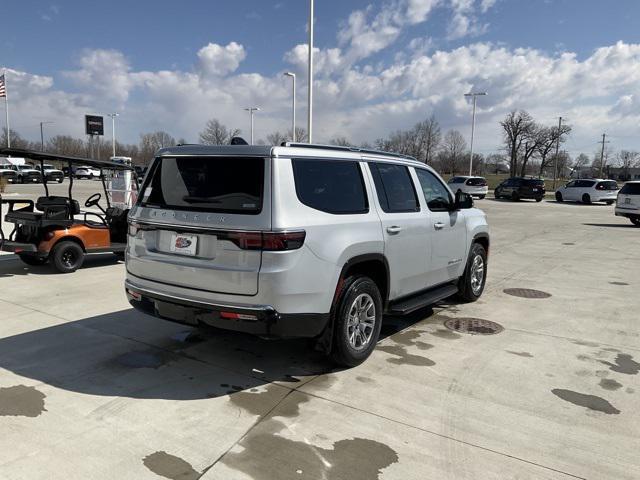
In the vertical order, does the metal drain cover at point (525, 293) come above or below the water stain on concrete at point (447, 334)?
above

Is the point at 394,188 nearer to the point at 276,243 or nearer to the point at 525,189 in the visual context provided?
the point at 276,243

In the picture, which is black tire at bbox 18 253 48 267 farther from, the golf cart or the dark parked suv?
the dark parked suv

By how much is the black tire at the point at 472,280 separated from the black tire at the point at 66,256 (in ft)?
19.8

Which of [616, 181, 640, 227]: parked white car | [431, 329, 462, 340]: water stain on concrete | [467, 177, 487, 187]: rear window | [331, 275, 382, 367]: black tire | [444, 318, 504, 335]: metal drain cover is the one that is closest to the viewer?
[331, 275, 382, 367]: black tire

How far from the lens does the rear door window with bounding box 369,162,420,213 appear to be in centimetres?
471

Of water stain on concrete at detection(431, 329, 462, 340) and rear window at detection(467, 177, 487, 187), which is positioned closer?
water stain on concrete at detection(431, 329, 462, 340)

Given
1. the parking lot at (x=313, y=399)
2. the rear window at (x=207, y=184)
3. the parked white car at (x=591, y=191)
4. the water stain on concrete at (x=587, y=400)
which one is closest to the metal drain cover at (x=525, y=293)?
the parking lot at (x=313, y=399)

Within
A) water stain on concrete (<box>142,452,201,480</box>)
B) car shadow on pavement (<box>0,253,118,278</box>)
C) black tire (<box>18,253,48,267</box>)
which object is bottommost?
water stain on concrete (<box>142,452,201,480</box>)

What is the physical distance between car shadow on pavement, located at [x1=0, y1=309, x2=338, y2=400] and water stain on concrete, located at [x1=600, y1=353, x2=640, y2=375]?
2.60m

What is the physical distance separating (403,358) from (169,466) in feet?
8.17

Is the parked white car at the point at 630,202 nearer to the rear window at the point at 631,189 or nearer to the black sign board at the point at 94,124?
the rear window at the point at 631,189

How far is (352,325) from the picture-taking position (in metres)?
4.35

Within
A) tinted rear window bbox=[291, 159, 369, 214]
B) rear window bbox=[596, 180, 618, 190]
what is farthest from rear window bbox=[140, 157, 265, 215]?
rear window bbox=[596, 180, 618, 190]

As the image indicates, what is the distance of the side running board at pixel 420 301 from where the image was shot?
4.82 m
